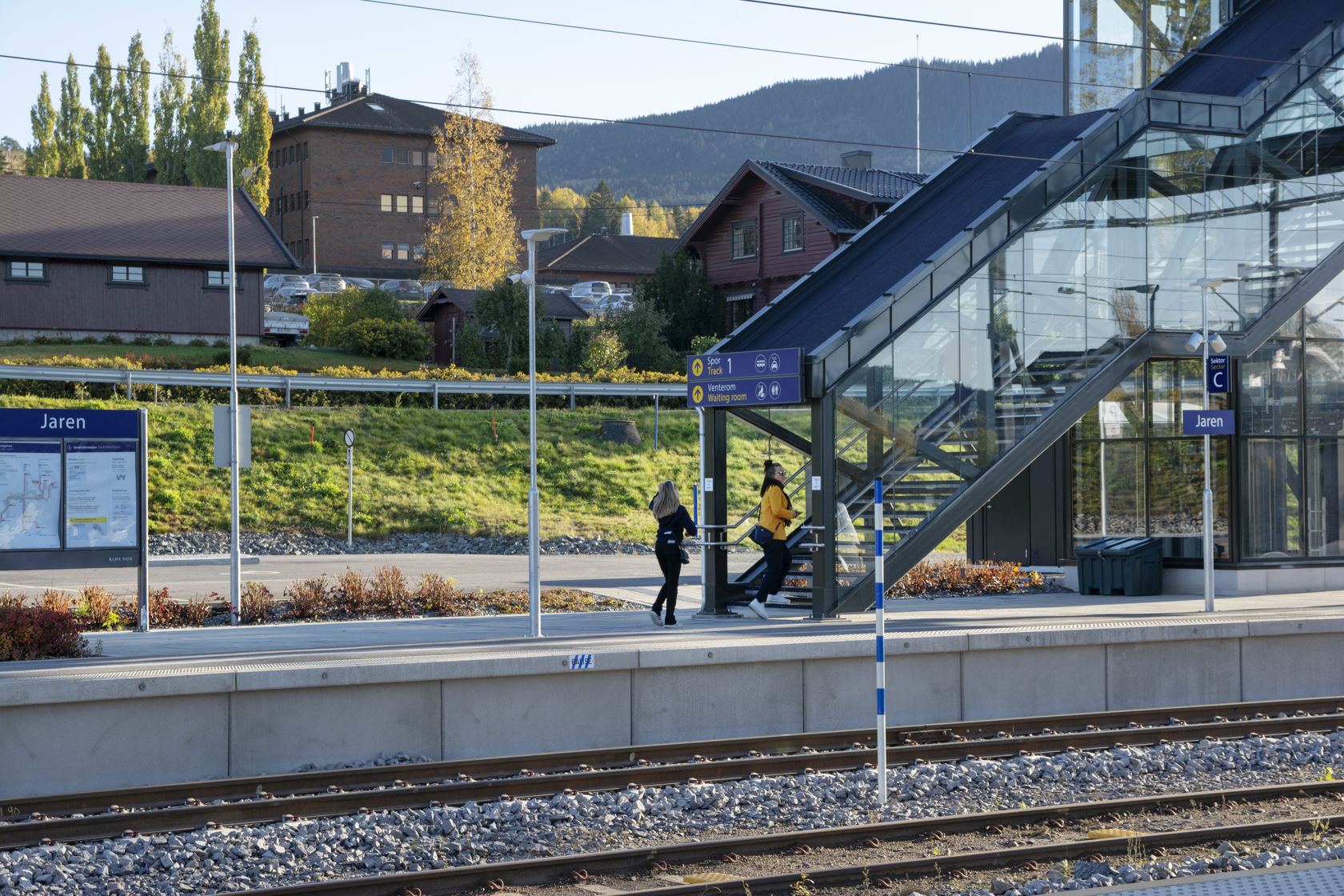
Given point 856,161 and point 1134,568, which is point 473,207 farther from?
point 1134,568

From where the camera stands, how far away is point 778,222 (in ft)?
183

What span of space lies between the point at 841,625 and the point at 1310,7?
48.5ft

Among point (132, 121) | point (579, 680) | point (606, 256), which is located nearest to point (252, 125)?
point (132, 121)

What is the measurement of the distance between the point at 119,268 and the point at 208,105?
88.5 ft

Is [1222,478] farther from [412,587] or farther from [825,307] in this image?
[412,587]

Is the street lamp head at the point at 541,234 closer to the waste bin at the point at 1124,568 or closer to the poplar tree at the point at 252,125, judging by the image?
the waste bin at the point at 1124,568

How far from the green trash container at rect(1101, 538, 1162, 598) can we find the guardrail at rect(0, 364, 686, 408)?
19288mm

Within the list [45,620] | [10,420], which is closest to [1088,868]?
[45,620]

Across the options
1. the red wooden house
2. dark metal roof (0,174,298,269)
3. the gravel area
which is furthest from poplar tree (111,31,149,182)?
the gravel area

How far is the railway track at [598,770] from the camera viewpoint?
1021cm

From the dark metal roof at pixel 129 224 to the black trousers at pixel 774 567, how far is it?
35.8 metres

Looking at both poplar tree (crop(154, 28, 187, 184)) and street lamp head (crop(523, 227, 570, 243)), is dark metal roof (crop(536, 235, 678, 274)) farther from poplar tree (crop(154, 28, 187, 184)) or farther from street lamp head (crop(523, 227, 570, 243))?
street lamp head (crop(523, 227, 570, 243))

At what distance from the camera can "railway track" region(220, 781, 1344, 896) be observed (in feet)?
28.0

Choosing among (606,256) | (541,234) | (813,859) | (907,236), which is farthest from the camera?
(606,256)
